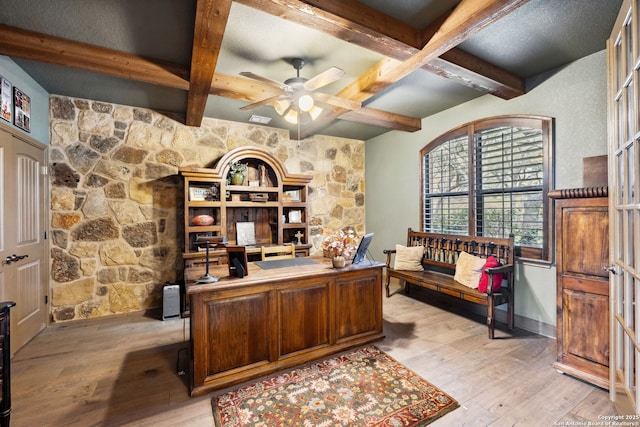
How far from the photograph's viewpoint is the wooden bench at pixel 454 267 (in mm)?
2918

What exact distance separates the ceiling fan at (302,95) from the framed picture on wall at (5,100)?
2.06 meters

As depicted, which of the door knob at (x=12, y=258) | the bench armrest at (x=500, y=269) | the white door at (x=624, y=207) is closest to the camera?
the white door at (x=624, y=207)

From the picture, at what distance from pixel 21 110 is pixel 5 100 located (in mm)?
271

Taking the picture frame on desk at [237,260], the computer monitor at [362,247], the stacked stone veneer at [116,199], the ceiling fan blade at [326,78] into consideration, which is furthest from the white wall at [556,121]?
the picture frame on desk at [237,260]

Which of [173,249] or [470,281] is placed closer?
[470,281]

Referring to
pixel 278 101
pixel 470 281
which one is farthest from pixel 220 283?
pixel 470 281

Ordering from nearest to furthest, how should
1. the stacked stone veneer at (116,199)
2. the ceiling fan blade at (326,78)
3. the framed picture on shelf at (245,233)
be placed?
the ceiling fan blade at (326,78), the stacked stone veneer at (116,199), the framed picture on shelf at (245,233)

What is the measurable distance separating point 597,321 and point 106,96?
5.40 metres

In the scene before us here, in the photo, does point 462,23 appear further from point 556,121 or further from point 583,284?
point 583,284

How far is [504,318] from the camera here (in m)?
3.23

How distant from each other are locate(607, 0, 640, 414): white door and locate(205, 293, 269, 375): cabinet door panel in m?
2.29

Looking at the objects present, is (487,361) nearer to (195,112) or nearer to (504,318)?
(504,318)

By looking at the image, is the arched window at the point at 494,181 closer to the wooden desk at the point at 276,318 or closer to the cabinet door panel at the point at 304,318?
the wooden desk at the point at 276,318

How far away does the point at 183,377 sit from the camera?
2.23m
